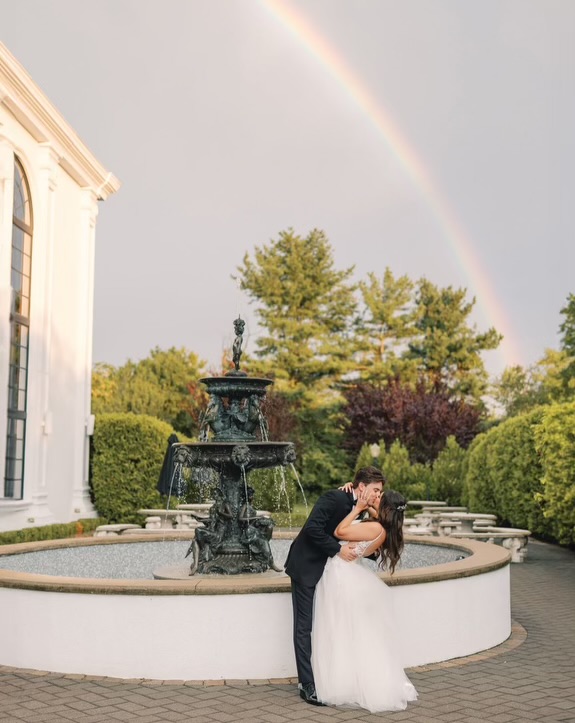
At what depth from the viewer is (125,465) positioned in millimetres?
23359

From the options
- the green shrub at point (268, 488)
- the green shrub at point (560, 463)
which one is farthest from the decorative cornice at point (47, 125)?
the green shrub at point (560, 463)

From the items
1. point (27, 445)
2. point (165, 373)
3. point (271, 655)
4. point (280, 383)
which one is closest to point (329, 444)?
point (280, 383)

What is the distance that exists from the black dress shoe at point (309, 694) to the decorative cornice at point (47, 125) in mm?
15147

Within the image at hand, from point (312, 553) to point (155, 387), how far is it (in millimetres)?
46161

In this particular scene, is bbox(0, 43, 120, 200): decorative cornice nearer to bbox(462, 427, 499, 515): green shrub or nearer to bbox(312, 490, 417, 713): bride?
bbox(462, 427, 499, 515): green shrub

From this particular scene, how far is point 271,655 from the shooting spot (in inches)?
277

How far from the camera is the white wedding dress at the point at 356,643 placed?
6.16 metres

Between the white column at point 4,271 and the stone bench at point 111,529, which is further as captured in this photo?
the white column at point 4,271

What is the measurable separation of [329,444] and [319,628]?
3926 centimetres

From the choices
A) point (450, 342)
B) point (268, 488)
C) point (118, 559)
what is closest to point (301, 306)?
point (450, 342)

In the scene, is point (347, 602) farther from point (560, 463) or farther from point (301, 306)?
point (301, 306)

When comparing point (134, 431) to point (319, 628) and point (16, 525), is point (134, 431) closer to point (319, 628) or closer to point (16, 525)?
point (16, 525)

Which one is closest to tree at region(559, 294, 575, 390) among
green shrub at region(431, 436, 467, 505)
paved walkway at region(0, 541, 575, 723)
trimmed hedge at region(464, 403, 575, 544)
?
green shrub at region(431, 436, 467, 505)

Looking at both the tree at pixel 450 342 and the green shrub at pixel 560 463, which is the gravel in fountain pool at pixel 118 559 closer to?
the green shrub at pixel 560 463
